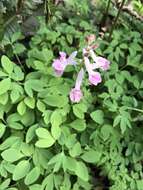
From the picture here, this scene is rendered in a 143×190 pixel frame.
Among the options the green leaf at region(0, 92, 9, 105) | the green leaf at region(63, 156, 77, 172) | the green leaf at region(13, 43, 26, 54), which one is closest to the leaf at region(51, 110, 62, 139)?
the green leaf at region(63, 156, 77, 172)

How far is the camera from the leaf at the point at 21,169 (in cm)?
191

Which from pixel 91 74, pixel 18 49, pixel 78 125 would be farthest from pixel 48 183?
pixel 18 49

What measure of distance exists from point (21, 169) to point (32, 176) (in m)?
0.05

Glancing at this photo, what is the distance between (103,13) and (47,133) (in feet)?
3.59

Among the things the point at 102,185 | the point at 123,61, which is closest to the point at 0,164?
the point at 102,185

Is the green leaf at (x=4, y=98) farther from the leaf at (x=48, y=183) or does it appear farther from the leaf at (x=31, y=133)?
the leaf at (x=48, y=183)

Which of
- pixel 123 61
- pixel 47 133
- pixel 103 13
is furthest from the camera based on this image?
pixel 103 13

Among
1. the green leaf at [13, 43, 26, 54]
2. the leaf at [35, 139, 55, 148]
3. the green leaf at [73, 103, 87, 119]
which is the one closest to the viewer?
the leaf at [35, 139, 55, 148]

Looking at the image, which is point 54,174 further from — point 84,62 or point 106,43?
point 106,43

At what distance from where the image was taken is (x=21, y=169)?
1.92 m

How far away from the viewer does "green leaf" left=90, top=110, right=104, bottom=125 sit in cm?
205

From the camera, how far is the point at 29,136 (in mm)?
1953

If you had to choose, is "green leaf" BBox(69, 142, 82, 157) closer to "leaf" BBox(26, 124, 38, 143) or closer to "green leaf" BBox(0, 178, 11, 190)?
"leaf" BBox(26, 124, 38, 143)

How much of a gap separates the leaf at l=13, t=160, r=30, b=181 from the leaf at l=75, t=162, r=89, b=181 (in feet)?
0.68
